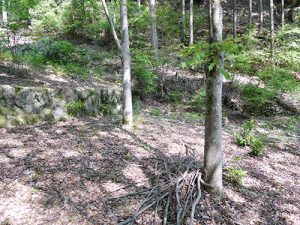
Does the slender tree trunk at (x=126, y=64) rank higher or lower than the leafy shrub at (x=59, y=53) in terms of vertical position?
lower

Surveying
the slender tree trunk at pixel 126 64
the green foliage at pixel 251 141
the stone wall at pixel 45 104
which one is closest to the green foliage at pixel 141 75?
the stone wall at pixel 45 104

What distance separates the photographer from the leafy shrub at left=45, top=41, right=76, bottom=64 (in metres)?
11.4

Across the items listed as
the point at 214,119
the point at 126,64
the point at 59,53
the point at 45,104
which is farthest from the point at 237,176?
the point at 59,53

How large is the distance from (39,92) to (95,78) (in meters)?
4.19

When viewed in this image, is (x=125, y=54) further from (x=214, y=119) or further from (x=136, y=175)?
(x=214, y=119)

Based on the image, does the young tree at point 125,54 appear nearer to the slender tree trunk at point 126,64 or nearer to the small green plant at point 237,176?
the slender tree trunk at point 126,64

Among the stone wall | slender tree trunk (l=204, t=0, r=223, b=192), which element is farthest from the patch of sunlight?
the stone wall

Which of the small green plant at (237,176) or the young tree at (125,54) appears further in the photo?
the young tree at (125,54)

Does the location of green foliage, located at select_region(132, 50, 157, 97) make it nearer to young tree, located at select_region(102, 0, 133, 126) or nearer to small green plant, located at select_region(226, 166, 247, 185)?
young tree, located at select_region(102, 0, 133, 126)

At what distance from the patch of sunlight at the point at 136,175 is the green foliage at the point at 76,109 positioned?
3093 mm

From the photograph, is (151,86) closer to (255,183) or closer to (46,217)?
(255,183)

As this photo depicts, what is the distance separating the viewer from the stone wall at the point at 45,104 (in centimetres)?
622

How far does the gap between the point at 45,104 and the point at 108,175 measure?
321 centimetres

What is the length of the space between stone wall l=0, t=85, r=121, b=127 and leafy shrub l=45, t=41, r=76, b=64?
4.19 meters
